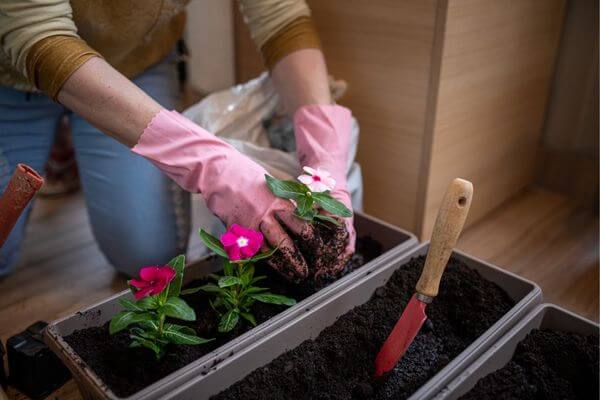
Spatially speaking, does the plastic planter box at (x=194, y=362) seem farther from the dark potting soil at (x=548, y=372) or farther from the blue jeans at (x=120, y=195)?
the blue jeans at (x=120, y=195)

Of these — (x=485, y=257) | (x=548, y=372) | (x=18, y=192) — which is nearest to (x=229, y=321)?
(x=18, y=192)

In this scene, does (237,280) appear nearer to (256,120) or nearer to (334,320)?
(334,320)

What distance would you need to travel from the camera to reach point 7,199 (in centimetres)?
62

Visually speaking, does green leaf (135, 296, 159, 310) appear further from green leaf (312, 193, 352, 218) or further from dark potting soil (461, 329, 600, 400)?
dark potting soil (461, 329, 600, 400)

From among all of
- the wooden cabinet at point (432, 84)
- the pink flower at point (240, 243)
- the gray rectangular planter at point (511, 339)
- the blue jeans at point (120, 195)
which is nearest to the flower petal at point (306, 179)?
the pink flower at point (240, 243)

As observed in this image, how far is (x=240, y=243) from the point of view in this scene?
2.27ft

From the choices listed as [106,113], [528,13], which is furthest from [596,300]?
[106,113]

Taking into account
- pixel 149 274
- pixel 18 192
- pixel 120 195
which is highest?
pixel 18 192

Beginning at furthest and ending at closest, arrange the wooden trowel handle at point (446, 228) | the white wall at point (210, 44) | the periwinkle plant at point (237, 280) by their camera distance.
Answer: the white wall at point (210, 44), the periwinkle plant at point (237, 280), the wooden trowel handle at point (446, 228)

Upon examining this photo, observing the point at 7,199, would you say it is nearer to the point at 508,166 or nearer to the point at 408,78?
the point at 408,78

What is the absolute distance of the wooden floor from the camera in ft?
3.63

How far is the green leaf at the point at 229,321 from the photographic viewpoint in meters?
0.71

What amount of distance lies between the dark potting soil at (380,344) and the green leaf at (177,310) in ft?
0.33

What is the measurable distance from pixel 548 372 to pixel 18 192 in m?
0.66
